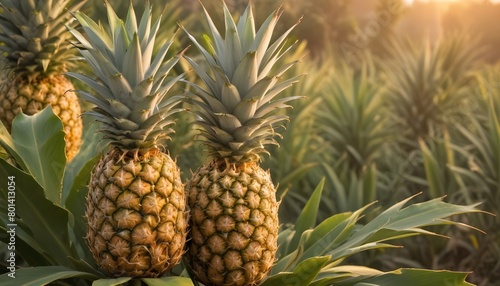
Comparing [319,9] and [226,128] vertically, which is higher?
[319,9]

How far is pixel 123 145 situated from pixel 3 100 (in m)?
0.88

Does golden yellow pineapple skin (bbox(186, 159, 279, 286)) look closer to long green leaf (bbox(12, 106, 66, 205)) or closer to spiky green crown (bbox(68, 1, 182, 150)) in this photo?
spiky green crown (bbox(68, 1, 182, 150))

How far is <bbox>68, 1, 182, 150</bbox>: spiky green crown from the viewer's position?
1.68 meters

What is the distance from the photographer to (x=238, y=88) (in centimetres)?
181

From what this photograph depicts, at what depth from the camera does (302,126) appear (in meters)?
4.49

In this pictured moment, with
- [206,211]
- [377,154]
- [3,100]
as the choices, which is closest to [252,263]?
[206,211]

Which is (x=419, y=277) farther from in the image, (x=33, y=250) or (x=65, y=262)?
(x=33, y=250)

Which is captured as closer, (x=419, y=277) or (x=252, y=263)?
(x=252, y=263)

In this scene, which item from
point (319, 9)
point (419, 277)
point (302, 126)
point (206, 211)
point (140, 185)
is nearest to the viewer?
point (140, 185)

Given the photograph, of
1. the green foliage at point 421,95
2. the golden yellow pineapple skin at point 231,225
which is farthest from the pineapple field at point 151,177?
the green foliage at point 421,95

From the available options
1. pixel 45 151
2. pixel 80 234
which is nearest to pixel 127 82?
pixel 45 151

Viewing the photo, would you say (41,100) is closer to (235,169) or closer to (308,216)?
(235,169)

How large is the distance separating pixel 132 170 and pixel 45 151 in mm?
498

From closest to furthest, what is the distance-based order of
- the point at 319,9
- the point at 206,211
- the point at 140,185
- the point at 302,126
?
the point at 140,185, the point at 206,211, the point at 302,126, the point at 319,9
